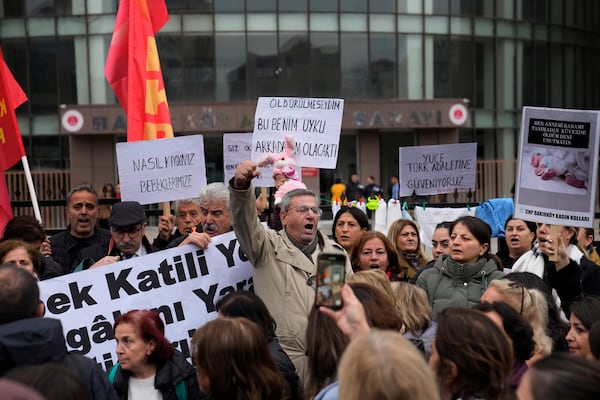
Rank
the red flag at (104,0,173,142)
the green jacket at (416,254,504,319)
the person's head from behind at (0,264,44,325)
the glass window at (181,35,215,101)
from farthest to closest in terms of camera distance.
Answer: the glass window at (181,35,215,101), the red flag at (104,0,173,142), the green jacket at (416,254,504,319), the person's head from behind at (0,264,44,325)

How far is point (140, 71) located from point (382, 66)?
25.1 metres

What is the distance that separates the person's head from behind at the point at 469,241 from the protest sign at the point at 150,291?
4.72 feet

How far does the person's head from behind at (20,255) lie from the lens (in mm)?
5422

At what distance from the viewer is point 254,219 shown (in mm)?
5316

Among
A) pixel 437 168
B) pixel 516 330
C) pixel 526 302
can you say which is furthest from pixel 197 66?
pixel 516 330

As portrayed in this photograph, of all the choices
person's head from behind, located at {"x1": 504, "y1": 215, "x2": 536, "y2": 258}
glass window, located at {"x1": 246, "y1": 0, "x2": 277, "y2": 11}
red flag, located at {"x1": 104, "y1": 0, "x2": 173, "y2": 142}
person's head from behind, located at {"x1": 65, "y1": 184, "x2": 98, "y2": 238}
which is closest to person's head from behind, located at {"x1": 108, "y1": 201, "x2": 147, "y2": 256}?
person's head from behind, located at {"x1": 65, "y1": 184, "x2": 98, "y2": 238}

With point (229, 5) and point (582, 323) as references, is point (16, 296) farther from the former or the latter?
point (229, 5)

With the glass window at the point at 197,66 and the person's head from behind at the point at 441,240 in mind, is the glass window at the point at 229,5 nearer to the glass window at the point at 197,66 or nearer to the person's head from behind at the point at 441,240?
the glass window at the point at 197,66

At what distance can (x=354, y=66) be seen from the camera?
32812 millimetres

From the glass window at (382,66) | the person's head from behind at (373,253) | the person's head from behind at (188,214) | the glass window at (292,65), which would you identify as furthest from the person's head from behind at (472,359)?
the glass window at (382,66)

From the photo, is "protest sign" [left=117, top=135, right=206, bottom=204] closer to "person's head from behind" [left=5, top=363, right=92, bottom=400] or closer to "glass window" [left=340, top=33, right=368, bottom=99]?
"person's head from behind" [left=5, top=363, right=92, bottom=400]

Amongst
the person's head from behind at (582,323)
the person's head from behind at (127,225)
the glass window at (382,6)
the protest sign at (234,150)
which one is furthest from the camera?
the glass window at (382,6)

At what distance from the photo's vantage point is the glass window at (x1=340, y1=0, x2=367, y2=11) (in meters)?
33.0

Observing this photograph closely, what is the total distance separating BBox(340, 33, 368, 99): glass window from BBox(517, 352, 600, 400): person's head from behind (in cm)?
3024
